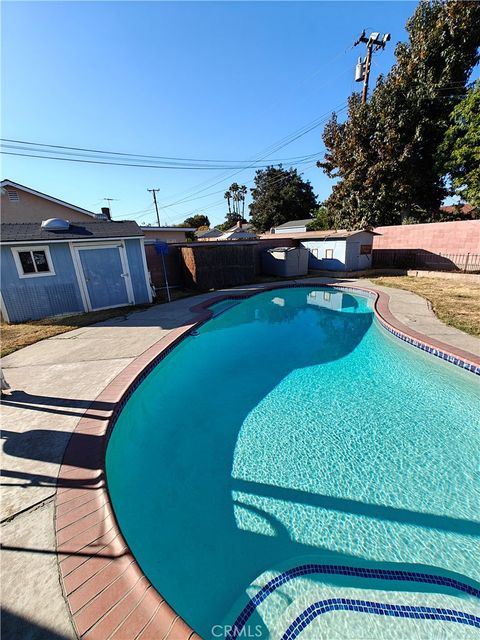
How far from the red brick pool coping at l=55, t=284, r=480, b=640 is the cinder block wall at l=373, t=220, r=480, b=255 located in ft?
59.6

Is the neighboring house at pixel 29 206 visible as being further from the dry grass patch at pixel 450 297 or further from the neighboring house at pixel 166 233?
the dry grass patch at pixel 450 297

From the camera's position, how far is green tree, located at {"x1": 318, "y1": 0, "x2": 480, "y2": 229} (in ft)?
46.7

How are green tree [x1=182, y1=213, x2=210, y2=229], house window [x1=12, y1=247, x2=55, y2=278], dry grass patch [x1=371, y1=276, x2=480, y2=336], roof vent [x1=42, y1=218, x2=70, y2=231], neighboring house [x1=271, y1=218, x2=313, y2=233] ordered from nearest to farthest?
dry grass patch [x1=371, y1=276, x2=480, y2=336] < house window [x1=12, y1=247, x2=55, y2=278] < roof vent [x1=42, y1=218, x2=70, y2=231] < neighboring house [x1=271, y1=218, x2=313, y2=233] < green tree [x1=182, y1=213, x2=210, y2=229]

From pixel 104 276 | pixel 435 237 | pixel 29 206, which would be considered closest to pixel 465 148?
pixel 435 237

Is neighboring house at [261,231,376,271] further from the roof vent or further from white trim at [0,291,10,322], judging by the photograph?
white trim at [0,291,10,322]

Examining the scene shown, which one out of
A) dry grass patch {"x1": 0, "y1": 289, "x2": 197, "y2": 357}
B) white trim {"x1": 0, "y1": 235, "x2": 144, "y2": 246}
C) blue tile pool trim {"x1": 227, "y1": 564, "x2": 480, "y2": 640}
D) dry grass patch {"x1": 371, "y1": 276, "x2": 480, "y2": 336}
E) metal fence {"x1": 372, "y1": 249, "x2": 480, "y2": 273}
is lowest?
blue tile pool trim {"x1": 227, "y1": 564, "x2": 480, "y2": 640}

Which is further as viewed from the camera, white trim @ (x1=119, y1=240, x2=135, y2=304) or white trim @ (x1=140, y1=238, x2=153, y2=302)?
white trim @ (x1=140, y1=238, x2=153, y2=302)

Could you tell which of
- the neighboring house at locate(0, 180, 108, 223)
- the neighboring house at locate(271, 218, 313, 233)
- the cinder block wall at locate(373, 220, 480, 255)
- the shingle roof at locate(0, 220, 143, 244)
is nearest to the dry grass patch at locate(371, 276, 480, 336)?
the cinder block wall at locate(373, 220, 480, 255)

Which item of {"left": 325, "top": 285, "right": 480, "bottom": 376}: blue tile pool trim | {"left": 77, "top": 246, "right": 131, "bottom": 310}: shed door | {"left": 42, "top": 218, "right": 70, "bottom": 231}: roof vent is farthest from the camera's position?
{"left": 77, "top": 246, "right": 131, "bottom": 310}: shed door

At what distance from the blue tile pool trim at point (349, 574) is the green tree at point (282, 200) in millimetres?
38929

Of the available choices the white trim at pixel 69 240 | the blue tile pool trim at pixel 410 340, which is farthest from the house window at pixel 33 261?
the blue tile pool trim at pixel 410 340

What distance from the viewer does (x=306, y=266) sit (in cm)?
1691

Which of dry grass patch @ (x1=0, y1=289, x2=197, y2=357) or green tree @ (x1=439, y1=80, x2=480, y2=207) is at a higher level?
green tree @ (x1=439, y1=80, x2=480, y2=207)

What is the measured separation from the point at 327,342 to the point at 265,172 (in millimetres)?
39463
